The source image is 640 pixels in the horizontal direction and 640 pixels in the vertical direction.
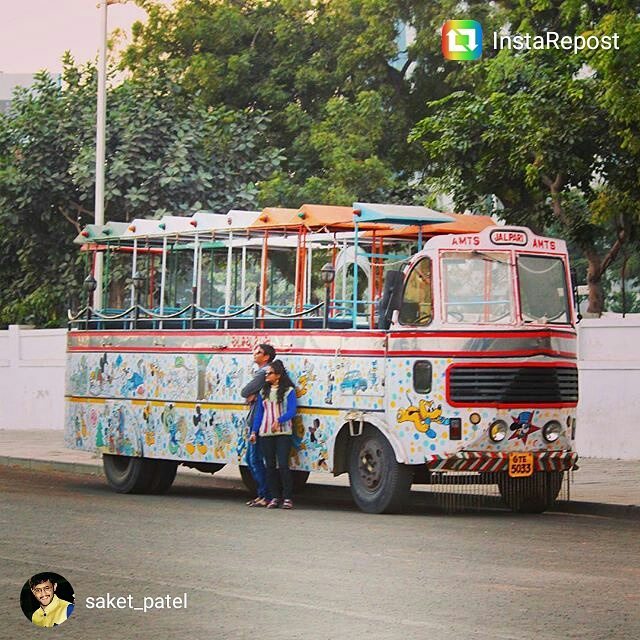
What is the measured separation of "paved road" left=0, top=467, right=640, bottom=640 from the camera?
31.0 feet

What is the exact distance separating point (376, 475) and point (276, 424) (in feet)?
4.39

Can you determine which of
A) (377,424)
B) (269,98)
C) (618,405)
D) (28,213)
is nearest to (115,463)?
(377,424)

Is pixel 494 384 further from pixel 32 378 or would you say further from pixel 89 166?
pixel 32 378

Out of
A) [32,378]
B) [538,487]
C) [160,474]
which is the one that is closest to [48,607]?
[538,487]

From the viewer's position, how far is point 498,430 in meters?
16.7

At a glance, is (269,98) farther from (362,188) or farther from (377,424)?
(377,424)

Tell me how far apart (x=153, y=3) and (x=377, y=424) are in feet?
94.1

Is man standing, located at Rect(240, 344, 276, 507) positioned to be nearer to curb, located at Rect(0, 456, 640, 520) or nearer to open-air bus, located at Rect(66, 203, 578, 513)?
open-air bus, located at Rect(66, 203, 578, 513)

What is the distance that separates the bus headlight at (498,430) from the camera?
54.5ft

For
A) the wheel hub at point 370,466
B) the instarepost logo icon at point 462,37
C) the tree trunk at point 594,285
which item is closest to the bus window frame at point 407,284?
the wheel hub at point 370,466

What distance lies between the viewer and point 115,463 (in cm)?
2120

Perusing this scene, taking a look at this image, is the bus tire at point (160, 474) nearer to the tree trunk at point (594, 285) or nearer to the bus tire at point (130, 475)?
the bus tire at point (130, 475)

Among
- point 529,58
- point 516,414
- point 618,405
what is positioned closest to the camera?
point 516,414

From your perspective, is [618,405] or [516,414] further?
[618,405]
